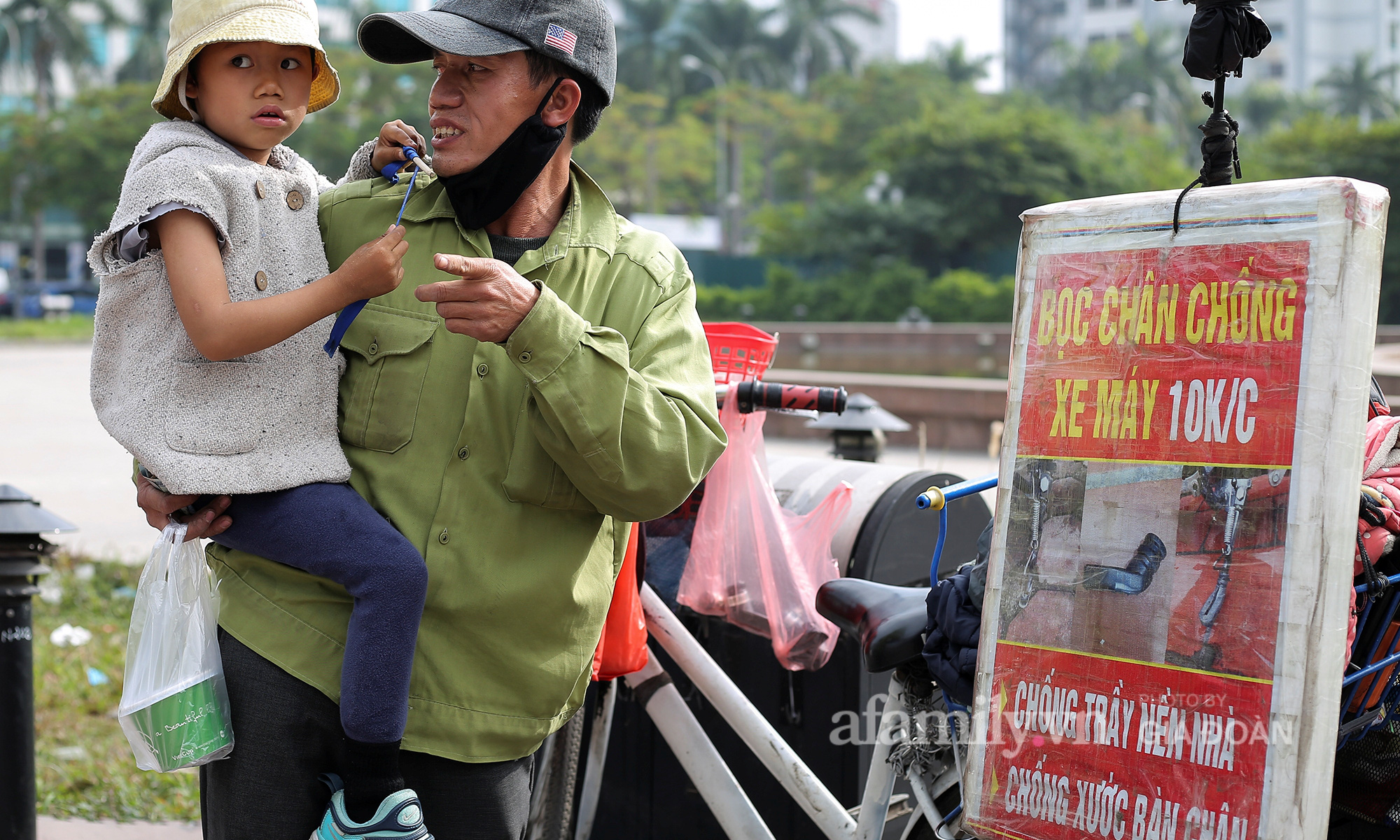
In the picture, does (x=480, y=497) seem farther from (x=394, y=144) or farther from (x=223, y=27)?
(x=223, y=27)

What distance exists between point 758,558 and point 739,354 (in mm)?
455

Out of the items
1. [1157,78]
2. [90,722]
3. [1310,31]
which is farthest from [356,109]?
[1310,31]

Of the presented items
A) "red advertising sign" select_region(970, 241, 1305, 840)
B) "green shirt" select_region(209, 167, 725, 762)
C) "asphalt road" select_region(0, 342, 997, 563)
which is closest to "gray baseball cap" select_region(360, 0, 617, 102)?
"green shirt" select_region(209, 167, 725, 762)

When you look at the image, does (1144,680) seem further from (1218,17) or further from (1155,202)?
(1218,17)

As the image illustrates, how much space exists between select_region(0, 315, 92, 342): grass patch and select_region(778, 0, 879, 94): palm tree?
116ft

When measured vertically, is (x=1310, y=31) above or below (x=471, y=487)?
above

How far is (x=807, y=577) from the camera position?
270 cm

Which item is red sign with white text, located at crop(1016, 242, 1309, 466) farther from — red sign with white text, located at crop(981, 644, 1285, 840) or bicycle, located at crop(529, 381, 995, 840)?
bicycle, located at crop(529, 381, 995, 840)

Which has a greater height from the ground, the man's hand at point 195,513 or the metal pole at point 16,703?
the man's hand at point 195,513

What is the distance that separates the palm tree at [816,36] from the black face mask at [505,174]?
56824 millimetres

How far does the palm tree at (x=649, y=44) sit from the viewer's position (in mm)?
53781

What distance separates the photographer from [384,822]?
179 centimetres

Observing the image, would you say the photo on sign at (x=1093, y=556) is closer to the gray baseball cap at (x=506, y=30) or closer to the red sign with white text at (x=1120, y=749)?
the red sign with white text at (x=1120, y=749)

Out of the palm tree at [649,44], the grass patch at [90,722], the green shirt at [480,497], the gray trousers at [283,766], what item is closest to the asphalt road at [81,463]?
the grass patch at [90,722]
